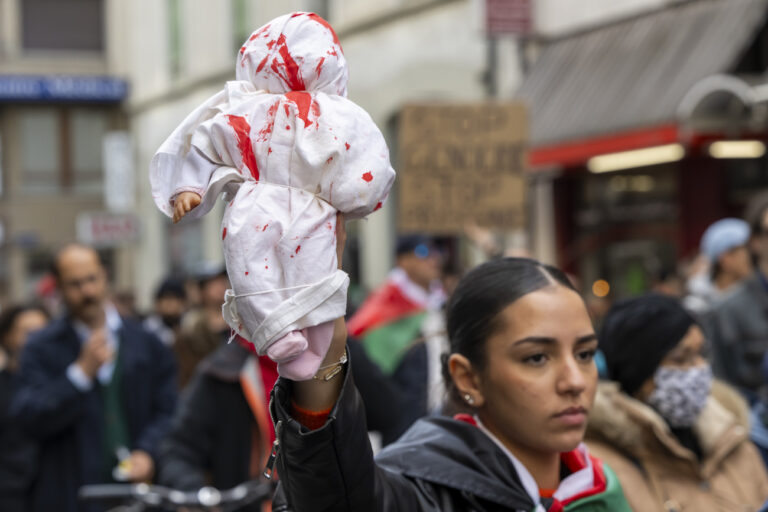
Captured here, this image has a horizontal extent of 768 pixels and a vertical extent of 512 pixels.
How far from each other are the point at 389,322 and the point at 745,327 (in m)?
2.29

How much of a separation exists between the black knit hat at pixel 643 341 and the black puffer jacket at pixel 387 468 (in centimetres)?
142

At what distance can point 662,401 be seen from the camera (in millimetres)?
3975

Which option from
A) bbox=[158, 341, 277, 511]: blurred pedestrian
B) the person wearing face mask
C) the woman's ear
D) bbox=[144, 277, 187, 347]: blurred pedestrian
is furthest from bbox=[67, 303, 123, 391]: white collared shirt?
bbox=[144, 277, 187, 347]: blurred pedestrian

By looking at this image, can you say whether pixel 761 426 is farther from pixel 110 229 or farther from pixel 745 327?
pixel 110 229

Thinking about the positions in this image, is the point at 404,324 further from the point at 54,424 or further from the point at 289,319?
the point at 289,319

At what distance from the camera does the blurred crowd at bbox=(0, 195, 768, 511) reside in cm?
390

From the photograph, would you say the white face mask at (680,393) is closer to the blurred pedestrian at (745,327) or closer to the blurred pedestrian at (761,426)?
the blurred pedestrian at (761,426)

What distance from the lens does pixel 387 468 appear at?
251 cm

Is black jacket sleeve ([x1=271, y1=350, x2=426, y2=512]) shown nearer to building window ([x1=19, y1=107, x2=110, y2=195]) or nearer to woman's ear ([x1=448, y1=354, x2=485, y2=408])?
woman's ear ([x1=448, y1=354, x2=485, y2=408])

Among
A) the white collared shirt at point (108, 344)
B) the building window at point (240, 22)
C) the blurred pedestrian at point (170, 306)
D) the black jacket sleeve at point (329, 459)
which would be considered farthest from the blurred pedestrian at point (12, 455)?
the building window at point (240, 22)

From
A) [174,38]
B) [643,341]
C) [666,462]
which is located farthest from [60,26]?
[666,462]

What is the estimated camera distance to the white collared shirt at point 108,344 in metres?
6.06

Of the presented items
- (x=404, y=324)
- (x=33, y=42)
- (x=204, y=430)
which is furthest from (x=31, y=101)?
(x=204, y=430)

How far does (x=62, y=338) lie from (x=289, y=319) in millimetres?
4560
